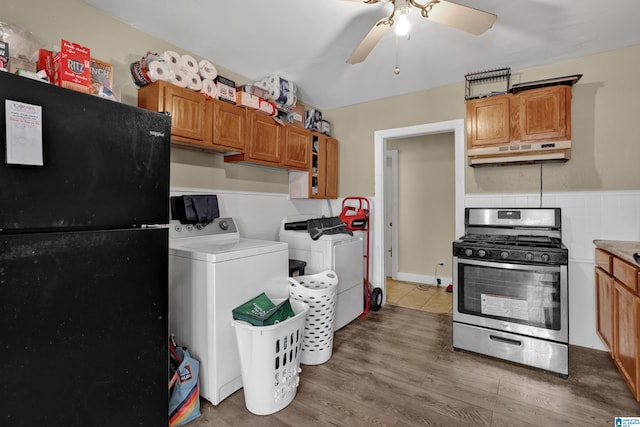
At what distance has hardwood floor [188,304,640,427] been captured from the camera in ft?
5.62

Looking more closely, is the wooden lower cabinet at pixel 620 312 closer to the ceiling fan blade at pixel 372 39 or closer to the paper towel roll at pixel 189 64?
the ceiling fan blade at pixel 372 39

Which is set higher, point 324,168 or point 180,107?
point 180,107

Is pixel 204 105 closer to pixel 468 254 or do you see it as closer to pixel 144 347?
pixel 144 347

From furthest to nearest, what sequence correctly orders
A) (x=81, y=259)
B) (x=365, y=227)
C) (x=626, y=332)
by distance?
(x=365, y=227) → (x=626, y=332) → (x=81, y=259)

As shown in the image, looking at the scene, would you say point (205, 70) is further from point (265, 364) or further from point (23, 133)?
point (265, 364)

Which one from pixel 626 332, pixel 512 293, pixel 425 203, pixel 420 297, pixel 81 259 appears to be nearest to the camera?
pixel 81 259

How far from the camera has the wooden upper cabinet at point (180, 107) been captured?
83.5 inches

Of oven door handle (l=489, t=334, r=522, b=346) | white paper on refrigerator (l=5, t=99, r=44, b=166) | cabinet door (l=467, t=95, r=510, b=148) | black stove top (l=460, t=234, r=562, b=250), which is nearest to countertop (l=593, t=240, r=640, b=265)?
black stove top (l=460, t=234, r=562, b=250)

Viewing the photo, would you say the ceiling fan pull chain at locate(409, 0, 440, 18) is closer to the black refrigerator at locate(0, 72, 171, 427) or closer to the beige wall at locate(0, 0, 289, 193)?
the black refrigerator at locate(0, 72, 171, 427)

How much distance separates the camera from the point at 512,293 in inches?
90.4

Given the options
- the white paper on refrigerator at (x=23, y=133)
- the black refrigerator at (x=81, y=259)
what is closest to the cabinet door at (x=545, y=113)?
the black refrigerator at (x=81, y=259)

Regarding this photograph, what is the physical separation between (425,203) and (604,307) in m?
2.56

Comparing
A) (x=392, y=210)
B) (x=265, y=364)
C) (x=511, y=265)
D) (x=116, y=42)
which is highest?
(x=116, y=42)

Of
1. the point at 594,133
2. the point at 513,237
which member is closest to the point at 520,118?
the point at 594,133
